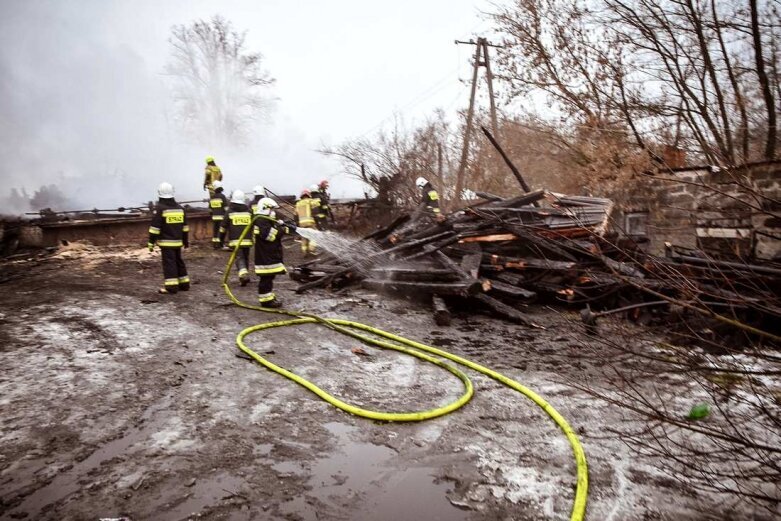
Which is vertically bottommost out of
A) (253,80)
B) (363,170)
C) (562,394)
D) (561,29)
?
(562,394)

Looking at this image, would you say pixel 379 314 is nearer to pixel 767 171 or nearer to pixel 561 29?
pixel 767 171

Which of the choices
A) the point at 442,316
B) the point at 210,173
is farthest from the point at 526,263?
the point at 210,173

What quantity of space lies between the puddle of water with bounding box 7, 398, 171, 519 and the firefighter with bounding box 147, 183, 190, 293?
4287 millimetres

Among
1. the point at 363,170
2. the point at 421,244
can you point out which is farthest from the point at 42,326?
the point at 363,170

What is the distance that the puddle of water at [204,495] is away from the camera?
242cm

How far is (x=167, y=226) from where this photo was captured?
7203mm

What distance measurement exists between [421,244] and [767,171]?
6018 mm

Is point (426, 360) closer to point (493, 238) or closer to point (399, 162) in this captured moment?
point (493, 238)

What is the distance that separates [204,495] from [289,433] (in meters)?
0.83

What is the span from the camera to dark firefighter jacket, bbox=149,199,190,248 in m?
7.16

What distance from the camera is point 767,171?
7051 millimetres

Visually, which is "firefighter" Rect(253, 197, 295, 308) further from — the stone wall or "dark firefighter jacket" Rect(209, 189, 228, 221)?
the stone wall

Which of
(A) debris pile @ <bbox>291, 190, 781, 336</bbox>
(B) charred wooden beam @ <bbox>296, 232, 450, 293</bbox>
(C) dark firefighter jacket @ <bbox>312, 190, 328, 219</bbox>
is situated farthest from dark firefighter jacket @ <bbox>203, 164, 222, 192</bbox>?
(B) charred wooden beam @ <bbox>296, 232, 450, 293</bbox>

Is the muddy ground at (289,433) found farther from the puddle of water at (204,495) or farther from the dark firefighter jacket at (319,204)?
the dark firefighter jacket at (319,204)
